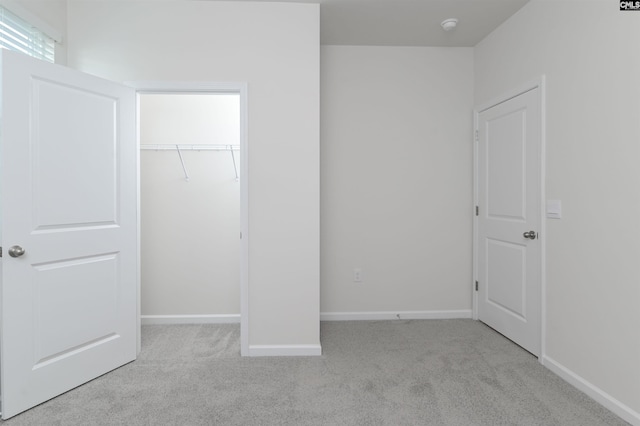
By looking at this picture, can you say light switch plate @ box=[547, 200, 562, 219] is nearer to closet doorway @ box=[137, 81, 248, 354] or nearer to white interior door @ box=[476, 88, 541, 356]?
white interior door @ box=[476, 88, 541, 356]

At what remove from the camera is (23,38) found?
2.21 metres

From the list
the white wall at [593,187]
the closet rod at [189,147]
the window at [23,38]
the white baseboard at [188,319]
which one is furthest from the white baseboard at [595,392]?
the window at [23,38]

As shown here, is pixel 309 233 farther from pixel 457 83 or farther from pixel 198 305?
pixel 457 83

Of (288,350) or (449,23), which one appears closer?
(288,350)

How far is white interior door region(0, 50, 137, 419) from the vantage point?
1872 mm

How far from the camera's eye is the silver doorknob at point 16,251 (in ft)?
6.06

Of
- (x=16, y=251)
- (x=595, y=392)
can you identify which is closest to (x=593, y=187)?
(x=595, y=392)

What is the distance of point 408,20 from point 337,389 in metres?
2.91

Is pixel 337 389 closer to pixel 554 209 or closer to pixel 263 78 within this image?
pixel 554 209

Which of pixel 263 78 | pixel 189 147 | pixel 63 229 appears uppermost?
pixel 263 78

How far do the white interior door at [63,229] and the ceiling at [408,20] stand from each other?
172 cm

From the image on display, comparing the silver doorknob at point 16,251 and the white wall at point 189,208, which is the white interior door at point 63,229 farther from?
the white wall at point 189,208

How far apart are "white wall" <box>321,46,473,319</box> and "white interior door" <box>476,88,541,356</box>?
23cm

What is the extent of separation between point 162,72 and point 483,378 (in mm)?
3169
